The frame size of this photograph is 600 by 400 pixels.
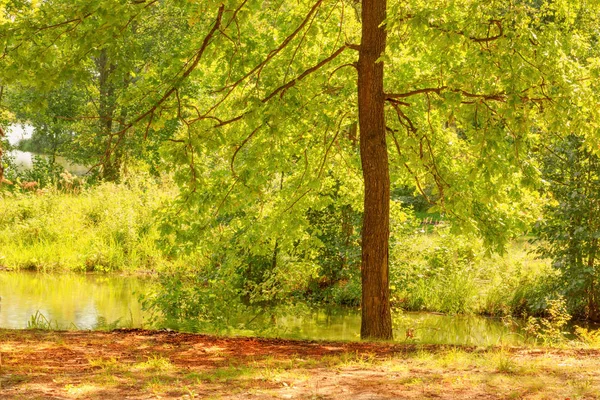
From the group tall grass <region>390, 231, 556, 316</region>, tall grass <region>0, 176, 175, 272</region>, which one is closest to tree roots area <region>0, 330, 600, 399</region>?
tall grass <region>390, 231, 556, 316</region>

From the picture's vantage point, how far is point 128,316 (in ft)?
43.2

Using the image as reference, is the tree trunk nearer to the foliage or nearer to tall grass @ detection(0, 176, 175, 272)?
the foliage

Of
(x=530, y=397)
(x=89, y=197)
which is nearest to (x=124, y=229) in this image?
(x=89, y=197)

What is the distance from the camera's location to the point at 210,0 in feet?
24.4

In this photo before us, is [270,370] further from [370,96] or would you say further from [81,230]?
[81,230]

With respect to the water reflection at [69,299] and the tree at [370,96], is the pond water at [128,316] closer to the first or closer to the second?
the water reflection at [69,299]

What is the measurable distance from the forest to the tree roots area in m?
0.04

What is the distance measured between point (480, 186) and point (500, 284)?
521 centimetres

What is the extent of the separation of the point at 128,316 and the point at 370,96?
6822mm

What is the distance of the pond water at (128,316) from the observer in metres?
11.7

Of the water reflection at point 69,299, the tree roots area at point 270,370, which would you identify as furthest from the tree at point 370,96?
the water reflection at point 69,299

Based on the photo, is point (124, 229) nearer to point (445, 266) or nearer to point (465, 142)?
point (445, 266)

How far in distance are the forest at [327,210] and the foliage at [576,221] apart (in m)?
0.04

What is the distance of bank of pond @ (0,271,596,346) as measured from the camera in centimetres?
1115
